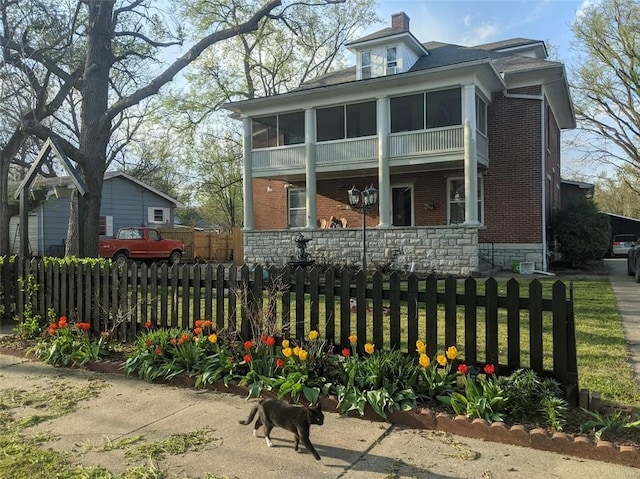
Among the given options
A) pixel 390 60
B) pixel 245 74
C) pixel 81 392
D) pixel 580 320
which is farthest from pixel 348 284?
pixel 245 74

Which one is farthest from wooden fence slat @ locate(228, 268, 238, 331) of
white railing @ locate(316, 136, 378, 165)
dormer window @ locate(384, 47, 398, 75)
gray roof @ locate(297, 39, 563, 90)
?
dormer window @ locate(384, 47, 398, 75)

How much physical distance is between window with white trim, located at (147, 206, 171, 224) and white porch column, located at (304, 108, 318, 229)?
45.9 feet

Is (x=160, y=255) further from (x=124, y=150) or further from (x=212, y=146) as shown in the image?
(x=124, y=150)

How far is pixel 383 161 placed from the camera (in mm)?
16062

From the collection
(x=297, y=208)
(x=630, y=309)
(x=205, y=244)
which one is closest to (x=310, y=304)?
(x=630, y=309)

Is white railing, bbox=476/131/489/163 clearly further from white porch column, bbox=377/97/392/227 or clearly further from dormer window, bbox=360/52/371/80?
dormer window, bbox=360/52/371/80

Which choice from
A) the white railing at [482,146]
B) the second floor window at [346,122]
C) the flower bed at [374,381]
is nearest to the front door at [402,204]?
the second floor window at [346,122]

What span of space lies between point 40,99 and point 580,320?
15742 millimetres

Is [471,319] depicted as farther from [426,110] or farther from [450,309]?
[426,110]

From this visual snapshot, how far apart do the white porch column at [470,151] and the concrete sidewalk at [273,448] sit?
38.6 ft

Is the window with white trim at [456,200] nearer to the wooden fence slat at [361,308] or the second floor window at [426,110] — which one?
the second floor window at [426,110]

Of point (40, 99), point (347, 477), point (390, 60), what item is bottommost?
point (347, 477)

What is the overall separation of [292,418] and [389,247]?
12.8 metres

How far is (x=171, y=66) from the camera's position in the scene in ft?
42.0
